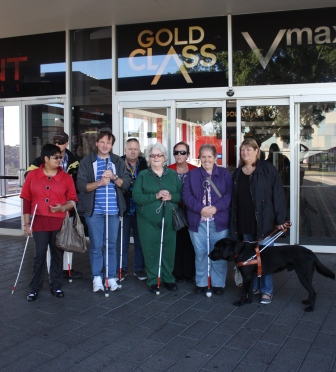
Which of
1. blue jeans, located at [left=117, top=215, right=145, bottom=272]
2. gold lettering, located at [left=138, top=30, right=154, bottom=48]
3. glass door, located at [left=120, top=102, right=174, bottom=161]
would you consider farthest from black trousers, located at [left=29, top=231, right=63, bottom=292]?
gold lettering, located at [left=138, top=30, right=154, bottom=48]

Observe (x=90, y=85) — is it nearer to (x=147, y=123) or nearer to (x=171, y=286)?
(x=147, y=123)

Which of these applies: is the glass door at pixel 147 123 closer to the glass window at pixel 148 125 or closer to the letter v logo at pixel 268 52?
the glass window at pixel 148 125

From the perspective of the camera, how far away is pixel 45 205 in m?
4.84

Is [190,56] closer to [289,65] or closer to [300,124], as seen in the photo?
[289,65]

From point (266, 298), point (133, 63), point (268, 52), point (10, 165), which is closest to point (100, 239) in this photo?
point (266, 298)

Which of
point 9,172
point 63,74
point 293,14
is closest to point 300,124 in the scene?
point 293,14

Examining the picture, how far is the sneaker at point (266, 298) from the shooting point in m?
4.76

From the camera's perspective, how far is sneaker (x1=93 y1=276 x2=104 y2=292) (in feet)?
16.9

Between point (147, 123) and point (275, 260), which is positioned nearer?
point (275, 260)

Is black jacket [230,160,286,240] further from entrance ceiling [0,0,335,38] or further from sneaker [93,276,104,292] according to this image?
entrance ceiling [0,0,335,38]

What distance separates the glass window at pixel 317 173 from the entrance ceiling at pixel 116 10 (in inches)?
67.0

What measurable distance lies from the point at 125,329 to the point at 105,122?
4663 millimetres

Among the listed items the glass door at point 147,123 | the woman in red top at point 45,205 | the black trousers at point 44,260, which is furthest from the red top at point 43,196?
the glass door at point 147,123

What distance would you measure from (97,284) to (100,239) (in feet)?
1.75
